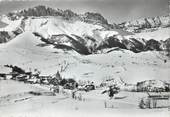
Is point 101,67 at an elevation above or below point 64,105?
above

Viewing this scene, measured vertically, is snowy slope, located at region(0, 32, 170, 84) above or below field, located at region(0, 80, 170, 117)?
above

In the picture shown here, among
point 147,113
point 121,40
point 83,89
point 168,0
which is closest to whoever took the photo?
point 147,113

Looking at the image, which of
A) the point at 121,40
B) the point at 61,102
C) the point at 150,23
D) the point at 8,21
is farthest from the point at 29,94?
the point at 150,23

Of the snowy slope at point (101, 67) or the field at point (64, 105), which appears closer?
the field at point (64, 105)

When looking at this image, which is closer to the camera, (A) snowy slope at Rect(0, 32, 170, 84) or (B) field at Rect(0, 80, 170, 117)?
(B) field at Rect(0, 80, 170, 117)

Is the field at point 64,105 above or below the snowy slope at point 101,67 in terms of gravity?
below

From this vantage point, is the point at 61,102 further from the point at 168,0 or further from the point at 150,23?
the point at 150,23

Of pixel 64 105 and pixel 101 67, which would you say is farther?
pixel 101 67


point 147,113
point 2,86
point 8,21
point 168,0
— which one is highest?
point 8,21
